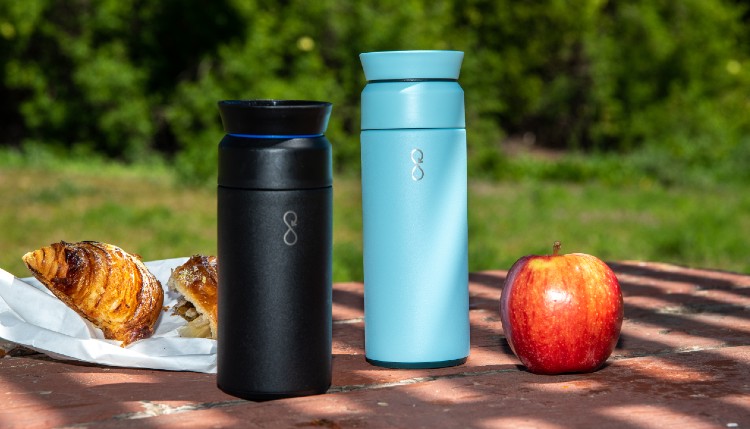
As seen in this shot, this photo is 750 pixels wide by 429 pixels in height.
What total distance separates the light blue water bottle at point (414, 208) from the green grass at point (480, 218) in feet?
9.46

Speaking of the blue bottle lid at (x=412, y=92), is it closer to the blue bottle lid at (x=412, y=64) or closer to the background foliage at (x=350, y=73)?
the blue bottle lid at (x=412, y=64)

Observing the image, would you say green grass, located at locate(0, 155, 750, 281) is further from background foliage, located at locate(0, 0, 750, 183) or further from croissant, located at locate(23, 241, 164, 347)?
croissant, located at locate(23, 241, 164, 347)

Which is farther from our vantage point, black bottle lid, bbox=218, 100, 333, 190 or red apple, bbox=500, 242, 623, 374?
red apple, bbox=500, 242, 623, 374

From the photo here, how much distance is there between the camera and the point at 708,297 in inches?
100

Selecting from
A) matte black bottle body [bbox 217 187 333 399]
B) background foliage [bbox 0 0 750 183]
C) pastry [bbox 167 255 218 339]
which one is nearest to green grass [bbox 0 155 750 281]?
background foliage [bbox 0 0 750 183]

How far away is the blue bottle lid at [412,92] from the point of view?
1.83m

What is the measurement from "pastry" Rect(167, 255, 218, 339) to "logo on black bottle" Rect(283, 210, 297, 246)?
1.34ft

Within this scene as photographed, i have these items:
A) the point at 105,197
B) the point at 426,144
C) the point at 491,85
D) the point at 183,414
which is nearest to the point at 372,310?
the point at 426,144

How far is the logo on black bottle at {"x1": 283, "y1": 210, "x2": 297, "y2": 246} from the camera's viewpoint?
1639 millimetres

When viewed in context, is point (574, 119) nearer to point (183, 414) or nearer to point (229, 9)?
point (229, 9)

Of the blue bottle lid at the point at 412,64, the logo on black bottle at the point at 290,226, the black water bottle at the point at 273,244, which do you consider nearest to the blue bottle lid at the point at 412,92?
the blue bottle lid at the point at 412,64

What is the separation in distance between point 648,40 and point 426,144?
29.5ft

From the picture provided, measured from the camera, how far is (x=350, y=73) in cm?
914

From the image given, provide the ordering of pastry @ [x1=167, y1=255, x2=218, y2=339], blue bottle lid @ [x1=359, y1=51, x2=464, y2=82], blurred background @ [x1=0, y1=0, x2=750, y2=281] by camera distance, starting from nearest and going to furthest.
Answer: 1. blue bottle lid @ [x1=359, y1=51, x2=464, y2=82]
2. pastry @ [x1=167, y1=255, x2=218, y2=339]
3. blurred background @ [x1=0, y1=0, x2=750, y2=281]
